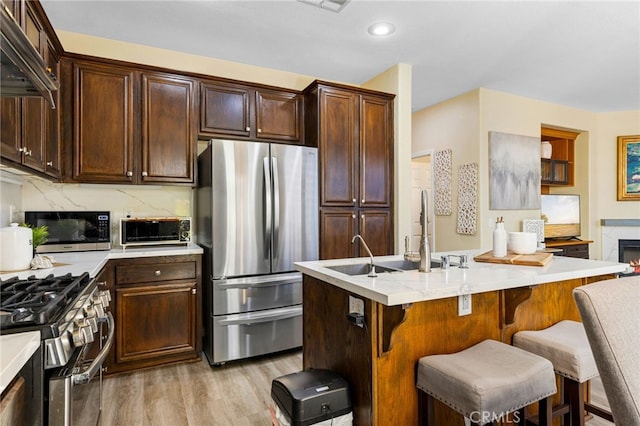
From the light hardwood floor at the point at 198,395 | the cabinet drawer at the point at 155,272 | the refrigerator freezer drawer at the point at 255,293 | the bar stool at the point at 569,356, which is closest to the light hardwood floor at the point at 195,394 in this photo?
the light hardwood floor at the point at 198,395

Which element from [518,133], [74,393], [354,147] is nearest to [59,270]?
[74,393]

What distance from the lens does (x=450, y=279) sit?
159 cm

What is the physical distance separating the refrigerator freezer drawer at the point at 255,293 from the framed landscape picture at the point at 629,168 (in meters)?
5.61

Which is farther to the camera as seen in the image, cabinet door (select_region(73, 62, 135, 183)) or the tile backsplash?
the tile backsplash

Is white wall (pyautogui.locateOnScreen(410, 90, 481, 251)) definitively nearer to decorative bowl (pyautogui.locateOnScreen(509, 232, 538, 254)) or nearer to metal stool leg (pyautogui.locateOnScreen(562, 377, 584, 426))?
decorative bowl (pyautogui.locateOnScreen(509, 232, 538, 254))

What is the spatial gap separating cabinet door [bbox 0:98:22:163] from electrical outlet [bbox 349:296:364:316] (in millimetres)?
1836

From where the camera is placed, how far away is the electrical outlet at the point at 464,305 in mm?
1729

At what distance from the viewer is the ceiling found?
2674 mm

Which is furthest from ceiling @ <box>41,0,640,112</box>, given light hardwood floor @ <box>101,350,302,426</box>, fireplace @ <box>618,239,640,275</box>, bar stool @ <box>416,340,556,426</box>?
light hardwood floor @ <box>101,350,302,426</box>

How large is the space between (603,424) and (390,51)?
323 centimetres

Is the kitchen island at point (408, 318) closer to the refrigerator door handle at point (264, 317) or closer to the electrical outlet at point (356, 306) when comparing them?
the electrical outlet at point (356, 306)

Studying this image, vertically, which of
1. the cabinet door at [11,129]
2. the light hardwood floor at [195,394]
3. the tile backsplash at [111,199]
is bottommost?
the light hardwood floor at [195,394]

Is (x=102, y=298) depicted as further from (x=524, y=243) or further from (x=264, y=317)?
(x=524, y=243)

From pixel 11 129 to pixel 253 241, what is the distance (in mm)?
1674
